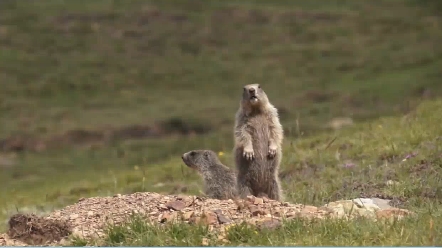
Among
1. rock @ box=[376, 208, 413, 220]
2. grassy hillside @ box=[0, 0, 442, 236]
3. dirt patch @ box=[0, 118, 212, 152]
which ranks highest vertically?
rock @ box=[376, 208, 413, 220]

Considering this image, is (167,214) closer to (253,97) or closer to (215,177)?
(253,97)

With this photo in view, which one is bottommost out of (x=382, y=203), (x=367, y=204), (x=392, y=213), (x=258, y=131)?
(x=382, y=203)

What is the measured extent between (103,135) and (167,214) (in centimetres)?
2602

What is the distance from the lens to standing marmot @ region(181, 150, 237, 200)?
12.5 metres

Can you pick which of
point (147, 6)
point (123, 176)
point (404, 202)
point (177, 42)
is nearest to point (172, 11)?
point (147, 6)

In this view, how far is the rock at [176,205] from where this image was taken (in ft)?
29.8

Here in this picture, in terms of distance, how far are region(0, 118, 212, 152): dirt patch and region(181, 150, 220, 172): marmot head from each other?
20.1 meters

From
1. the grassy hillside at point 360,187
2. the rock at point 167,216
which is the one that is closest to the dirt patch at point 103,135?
the grassy hillside at point 360,187

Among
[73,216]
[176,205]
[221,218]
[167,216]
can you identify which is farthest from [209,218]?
[73,216]

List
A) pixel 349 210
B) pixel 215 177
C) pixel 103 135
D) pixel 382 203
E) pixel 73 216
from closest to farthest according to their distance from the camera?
pixel 349 210
pixel 73 216
pixel 382 203
pixel 215 177
pixel 103 135

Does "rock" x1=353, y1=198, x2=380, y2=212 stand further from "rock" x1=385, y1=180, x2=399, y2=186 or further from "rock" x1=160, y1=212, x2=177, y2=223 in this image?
"rock" x1=160, y1=212, x2=177, y2=223

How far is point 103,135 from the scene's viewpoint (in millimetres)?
34438

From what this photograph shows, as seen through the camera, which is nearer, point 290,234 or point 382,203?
point 290,234

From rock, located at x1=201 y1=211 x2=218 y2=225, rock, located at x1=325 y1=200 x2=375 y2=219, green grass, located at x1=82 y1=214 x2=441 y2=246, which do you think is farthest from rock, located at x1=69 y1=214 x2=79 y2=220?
rock, located at x1=325 y1=200 x2=375 y2=219
